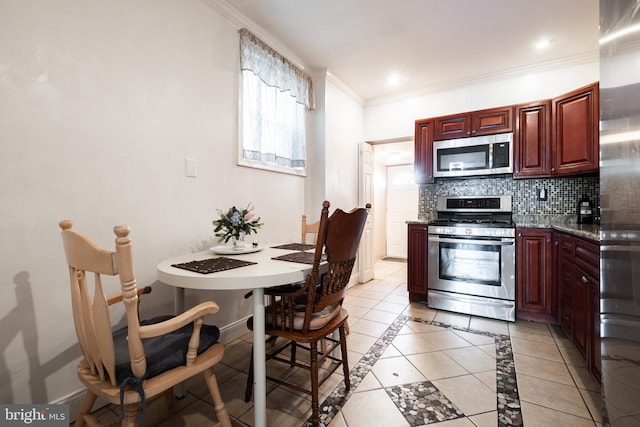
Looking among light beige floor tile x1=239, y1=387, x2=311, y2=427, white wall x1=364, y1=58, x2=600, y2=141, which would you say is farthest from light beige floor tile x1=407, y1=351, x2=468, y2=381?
white wall x1=364, y1=58, x2=600, y2=141

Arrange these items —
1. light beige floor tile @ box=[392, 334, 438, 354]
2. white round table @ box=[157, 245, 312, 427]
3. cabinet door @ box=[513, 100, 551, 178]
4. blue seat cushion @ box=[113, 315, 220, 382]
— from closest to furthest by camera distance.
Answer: blue seat cushion @ box=[113, 315, 220, 382] → white round table @ box=[157, 245, 312, 427] → light beige floor tile @ box=[392, 334, 438, 354] → cabinet door @ box=[513, 100, 551, 178]

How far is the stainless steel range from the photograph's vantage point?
106 inches

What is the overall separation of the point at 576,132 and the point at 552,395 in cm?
229

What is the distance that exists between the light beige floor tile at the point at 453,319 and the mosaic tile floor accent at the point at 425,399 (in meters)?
0.60

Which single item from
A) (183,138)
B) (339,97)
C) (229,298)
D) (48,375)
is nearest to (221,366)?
(229,298)

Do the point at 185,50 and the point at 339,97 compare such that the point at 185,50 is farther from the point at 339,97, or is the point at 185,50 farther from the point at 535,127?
the point at 535,127

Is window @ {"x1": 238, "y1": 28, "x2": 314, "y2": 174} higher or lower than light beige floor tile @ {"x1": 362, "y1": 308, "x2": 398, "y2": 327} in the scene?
higher

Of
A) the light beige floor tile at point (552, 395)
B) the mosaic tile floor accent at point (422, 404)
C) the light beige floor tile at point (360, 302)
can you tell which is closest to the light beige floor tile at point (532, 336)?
the light beige floor tile at point (552, 395)

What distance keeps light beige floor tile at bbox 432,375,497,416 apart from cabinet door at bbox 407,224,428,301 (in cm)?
142

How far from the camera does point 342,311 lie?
167 centimetres

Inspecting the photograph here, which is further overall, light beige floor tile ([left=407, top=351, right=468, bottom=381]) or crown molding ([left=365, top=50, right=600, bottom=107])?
crown molding ([left=365, top=50, right=600, bottom=107])

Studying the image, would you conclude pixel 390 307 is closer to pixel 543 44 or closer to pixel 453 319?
pixel 453 319

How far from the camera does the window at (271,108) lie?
96.7 inches

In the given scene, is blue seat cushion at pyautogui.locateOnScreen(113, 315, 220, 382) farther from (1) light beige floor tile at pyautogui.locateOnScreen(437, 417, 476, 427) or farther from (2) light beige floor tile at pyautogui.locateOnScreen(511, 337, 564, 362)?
(2) light beige floor tile at pyautogui.locateOnScreen(511, 337, 564, 362)
